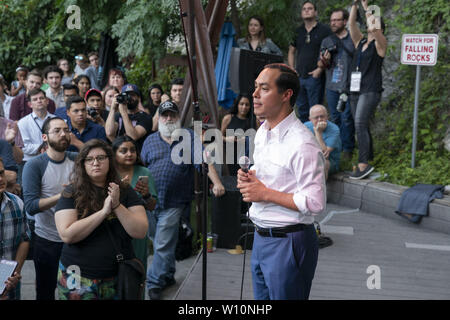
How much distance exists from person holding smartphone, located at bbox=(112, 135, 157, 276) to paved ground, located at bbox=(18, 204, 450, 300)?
2.86ft

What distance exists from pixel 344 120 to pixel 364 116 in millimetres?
623

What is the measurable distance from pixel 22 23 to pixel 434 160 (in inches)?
379

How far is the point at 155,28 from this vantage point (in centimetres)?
798

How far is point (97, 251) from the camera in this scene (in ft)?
10.7

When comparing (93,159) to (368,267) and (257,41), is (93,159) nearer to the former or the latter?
(368,267)

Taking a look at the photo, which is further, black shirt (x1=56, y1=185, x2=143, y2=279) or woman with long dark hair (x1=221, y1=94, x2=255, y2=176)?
woman with long dark hair (x1=221, y1=94, x2=255, y2=176)

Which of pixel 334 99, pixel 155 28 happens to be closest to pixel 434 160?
pixel 334 99

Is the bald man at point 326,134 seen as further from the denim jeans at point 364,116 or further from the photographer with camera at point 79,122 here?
the photographer with camera at point 79,122

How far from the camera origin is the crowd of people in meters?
2.78

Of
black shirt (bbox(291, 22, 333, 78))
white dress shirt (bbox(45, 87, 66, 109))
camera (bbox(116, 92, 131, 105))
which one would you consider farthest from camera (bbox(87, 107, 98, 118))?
black shirt (bbox(291, 22, 333, 78))

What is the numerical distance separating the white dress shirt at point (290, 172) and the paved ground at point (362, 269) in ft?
6.57

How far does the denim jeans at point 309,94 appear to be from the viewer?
8398 mm

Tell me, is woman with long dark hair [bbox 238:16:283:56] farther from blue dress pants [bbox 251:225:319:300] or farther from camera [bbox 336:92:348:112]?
blue dress pants [bbox 251:225:319:300]

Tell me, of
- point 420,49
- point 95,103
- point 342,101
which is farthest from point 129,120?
point 420,49
